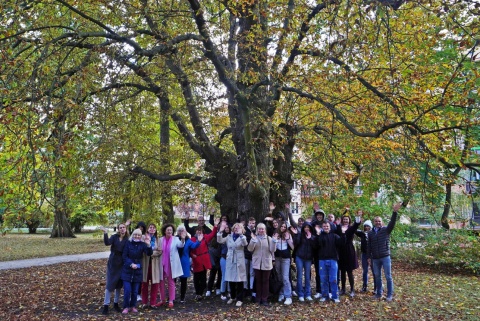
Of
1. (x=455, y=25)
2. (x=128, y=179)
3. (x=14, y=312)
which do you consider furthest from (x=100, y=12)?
(x=455, y=25)

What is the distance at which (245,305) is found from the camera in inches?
336

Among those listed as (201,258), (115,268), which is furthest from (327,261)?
(115,268)

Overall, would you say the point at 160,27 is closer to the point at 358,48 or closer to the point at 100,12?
the point at 100,12

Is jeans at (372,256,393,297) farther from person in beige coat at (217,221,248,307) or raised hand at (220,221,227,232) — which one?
raised hand at (220,221,227,232)

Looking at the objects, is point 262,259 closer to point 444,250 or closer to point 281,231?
point 281,231

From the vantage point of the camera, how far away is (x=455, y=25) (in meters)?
6.23

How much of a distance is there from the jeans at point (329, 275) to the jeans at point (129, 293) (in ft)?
13.4

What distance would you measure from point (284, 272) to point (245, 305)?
43.5 inches

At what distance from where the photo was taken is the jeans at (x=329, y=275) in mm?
8719

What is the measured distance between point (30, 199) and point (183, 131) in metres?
5.55

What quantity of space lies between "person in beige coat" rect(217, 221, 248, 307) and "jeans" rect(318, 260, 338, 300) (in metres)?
1.76

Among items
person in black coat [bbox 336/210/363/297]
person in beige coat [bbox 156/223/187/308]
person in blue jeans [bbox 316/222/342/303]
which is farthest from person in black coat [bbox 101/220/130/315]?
person in black coat [bbox 336/210/363/297]

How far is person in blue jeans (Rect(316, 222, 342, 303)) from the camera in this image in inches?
345

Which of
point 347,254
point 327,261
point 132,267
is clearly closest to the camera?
point 132,267
